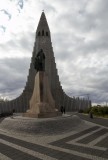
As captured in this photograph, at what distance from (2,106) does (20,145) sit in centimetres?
5022

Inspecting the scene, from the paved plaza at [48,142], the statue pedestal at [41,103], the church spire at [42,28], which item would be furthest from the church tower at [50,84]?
the paved plaza at [48,142]

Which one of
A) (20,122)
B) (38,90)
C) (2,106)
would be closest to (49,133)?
(20,122)

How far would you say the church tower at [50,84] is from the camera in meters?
65.1

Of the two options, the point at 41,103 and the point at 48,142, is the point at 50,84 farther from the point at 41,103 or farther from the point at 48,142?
the point at 48,142

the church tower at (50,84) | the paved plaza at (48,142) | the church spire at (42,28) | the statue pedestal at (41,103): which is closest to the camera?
the paved plaza at (48,142)

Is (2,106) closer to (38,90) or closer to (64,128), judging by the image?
(38,90)

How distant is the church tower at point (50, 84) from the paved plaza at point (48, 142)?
44184 mm

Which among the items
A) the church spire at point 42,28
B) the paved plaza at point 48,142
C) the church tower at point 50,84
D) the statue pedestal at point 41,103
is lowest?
the paved plaza at point 48,142

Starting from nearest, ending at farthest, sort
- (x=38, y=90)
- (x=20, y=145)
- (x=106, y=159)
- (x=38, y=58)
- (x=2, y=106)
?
(x=106, y=159), (x=20, y=145), (x=38, y=90), (x=38, y=58), (x=2, y=106)

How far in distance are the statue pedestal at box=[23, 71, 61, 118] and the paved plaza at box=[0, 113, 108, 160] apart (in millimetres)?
2404

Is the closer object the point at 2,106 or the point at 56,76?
the point at 2,106

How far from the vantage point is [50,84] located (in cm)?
6725

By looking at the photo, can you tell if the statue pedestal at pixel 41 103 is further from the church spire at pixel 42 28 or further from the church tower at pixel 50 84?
the church spire at pixel 42 28

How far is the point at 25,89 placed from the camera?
66812 mm
